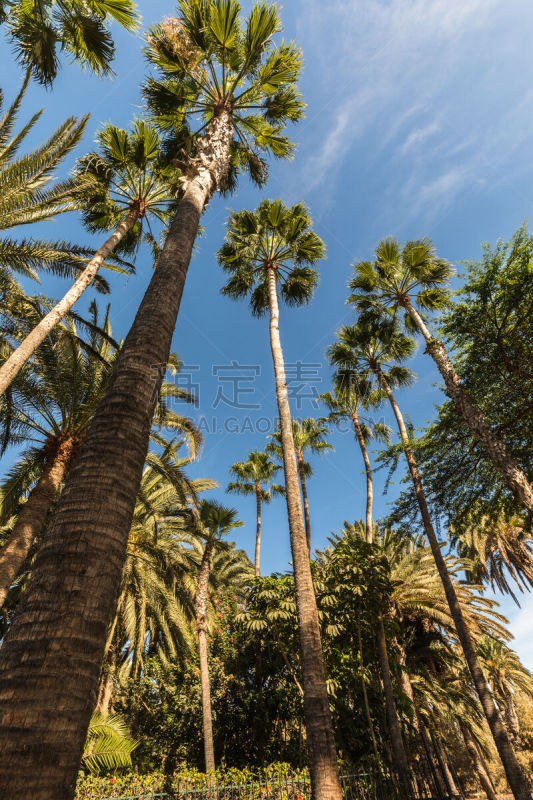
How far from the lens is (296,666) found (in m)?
11.8

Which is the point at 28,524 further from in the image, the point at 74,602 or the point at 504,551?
the point at 504,551

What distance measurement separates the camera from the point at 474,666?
31.9 feet

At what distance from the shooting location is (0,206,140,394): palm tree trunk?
7052 millimetres

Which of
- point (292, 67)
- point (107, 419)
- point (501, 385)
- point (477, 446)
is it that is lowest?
point (107, 419)

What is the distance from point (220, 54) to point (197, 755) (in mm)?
19983

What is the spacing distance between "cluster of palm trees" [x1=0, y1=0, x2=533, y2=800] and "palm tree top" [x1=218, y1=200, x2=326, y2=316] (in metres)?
0.07

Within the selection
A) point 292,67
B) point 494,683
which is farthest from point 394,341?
point 494,683

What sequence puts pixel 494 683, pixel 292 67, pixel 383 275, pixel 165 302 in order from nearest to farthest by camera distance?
pixel 165 302 → pixel 292 67 → pixel 383 275 → pixel 494 683

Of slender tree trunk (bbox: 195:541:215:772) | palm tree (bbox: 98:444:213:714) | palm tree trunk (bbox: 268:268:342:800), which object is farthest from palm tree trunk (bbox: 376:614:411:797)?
palm tree (bbox: 98:444:213:714)

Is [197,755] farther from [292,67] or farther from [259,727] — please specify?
[292,67]

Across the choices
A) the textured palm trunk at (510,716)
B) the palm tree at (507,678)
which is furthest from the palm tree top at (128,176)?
the textured palm trunk at (510,716)

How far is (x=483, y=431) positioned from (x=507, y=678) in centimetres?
2225

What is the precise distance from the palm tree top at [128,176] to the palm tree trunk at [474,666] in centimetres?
1055

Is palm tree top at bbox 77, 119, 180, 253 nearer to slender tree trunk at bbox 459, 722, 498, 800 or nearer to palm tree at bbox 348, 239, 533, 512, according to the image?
palm tree at bbox 348, 239, 533, 512
